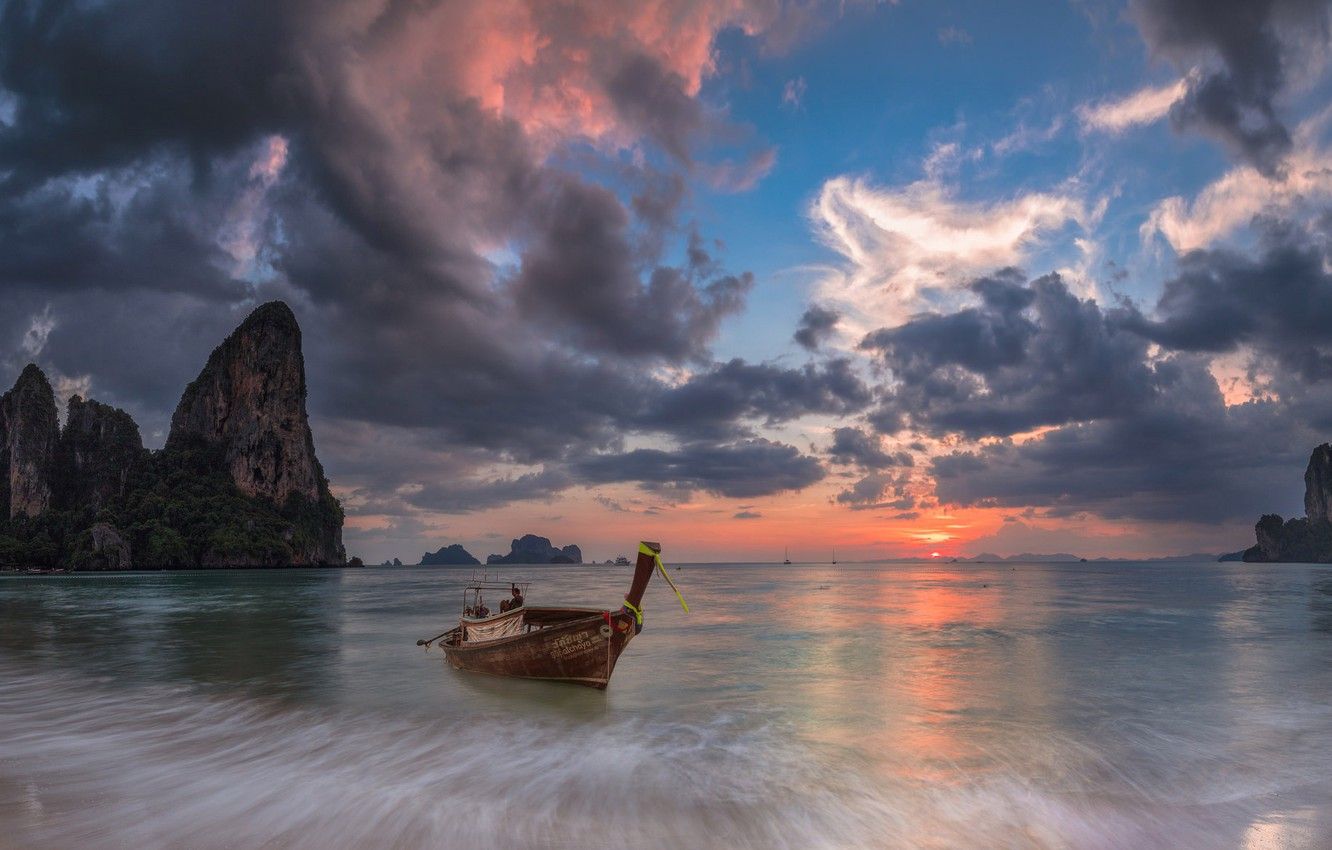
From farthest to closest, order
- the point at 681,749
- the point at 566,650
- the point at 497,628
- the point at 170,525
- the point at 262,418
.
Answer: the point at 262,418
the point at 170,525
the point at 497,628
the point at 566,650
the point at 681,749

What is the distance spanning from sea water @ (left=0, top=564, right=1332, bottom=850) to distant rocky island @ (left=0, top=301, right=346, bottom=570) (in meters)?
151

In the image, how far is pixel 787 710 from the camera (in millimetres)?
15359

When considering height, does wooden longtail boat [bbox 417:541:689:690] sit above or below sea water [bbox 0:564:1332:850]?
above

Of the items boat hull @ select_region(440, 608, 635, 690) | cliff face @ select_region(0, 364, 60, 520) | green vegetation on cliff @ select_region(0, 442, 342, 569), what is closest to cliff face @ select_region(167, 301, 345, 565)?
green vegetation on cliff @ select_region(0, 442, 342, 569)

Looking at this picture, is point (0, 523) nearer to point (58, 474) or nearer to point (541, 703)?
point (58, 474)

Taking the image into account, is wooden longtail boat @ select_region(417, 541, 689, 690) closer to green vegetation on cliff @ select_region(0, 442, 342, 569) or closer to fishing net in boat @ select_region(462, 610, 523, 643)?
fishing net in boat @ select_region(462, 610, 523, 643)

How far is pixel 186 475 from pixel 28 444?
3365 cm

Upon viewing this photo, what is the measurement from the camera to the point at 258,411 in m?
174

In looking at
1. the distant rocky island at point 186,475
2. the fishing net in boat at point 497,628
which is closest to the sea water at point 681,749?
the fishing net in boat at point 497,628

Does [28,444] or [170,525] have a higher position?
[28,444]

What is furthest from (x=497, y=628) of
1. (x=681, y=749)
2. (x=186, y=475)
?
(x=186, y=475)

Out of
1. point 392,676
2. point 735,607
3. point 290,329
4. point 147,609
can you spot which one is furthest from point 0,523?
point 392,676

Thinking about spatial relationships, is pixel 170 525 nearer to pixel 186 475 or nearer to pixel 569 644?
pixel 186 475

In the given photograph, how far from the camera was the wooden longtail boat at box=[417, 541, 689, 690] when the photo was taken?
14.5m
